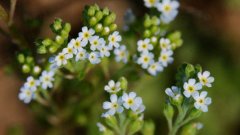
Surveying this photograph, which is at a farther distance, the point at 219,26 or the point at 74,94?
the point at 219,26

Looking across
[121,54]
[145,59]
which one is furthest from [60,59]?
[145,59]

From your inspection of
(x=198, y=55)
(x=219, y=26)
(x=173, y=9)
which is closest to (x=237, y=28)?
(x=219, y=26)

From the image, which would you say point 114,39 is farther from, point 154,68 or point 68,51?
point 154,68

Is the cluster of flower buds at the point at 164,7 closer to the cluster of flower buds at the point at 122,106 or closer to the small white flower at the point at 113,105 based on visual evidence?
the cluster of flower buds at the point at 122,106

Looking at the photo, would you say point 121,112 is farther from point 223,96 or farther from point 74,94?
point 223,96

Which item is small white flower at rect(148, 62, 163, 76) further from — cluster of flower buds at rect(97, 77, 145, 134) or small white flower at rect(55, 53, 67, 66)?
small white flower at rect(55, 53, 67, 66)

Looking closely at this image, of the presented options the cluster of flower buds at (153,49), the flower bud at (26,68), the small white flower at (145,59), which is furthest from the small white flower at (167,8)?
the flower bud at (26,68)

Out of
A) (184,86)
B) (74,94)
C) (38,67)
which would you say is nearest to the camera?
(184,86)
